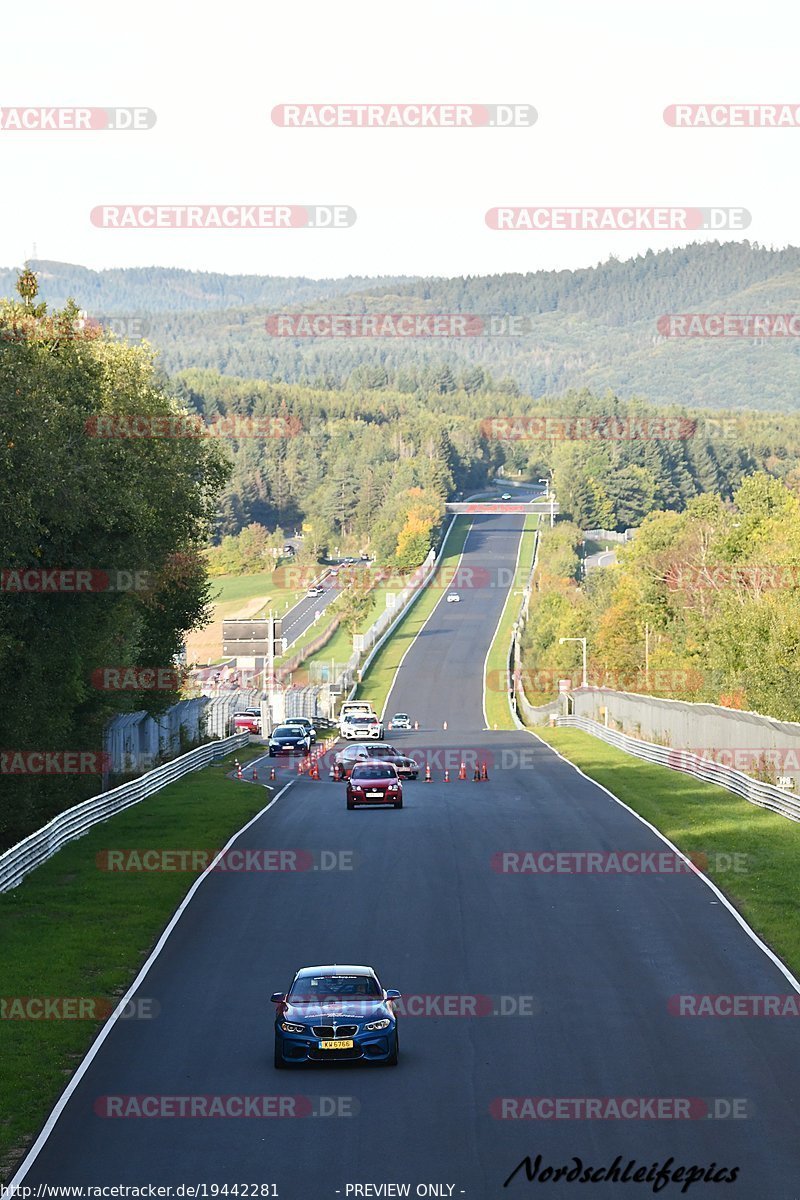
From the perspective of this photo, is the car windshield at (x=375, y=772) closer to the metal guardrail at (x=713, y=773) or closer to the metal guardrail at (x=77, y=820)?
the metal guardrail at (x=77, y=820)

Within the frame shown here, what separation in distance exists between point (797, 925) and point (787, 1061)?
346 inches

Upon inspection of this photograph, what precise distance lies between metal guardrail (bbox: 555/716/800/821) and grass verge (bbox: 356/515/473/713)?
4274 cm

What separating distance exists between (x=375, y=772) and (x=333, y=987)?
28426 mm

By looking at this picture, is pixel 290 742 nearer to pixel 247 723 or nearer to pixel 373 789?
pixel 247 723

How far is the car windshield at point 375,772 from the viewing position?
155ft

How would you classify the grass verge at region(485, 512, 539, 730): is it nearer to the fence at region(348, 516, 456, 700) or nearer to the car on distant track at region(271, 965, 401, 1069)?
the fence at region(348, 516, 456, 700)

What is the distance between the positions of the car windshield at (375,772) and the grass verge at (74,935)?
3.89 metres

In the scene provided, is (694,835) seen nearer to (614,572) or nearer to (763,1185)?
(763,1185)

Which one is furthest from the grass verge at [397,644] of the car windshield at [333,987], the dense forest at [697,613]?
the car windshield at [333,987]

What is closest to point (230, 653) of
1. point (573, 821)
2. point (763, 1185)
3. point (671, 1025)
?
point (573, 821)

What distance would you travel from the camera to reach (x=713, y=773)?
174ft

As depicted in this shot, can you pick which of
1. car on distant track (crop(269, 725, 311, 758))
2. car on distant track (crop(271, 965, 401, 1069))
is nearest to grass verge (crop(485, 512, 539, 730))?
car on distant track (crop(269, 725, 311, 758))

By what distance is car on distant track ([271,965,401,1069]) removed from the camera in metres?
18.6

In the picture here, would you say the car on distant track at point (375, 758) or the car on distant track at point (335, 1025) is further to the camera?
the car on distant track at point (375, 758)
